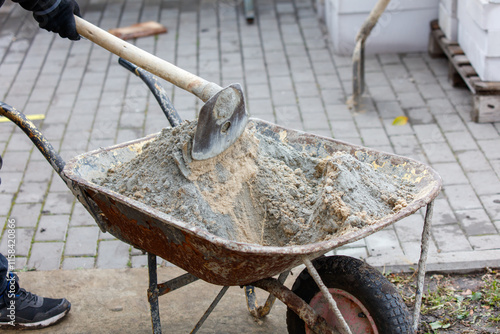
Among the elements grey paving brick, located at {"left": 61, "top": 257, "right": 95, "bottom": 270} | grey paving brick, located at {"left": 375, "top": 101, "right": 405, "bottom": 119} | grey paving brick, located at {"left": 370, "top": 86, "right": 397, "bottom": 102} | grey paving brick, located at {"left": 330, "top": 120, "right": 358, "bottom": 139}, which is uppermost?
grey paving brick, located at {"left": 61, "top": 257, "right": 95, "bottom": 270}

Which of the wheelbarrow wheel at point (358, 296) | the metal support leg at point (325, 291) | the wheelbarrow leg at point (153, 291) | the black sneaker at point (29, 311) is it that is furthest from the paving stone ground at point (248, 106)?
the metal support leg at point (325, 291)

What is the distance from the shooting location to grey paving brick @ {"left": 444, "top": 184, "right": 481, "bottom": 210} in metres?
3.93

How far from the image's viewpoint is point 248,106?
17.4 ft

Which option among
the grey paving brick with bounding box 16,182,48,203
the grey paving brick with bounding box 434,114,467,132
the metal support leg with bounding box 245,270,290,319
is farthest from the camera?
the grey paving brick with bounding box 434,114,467,132

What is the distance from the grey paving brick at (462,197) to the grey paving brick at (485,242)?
1.07 ft

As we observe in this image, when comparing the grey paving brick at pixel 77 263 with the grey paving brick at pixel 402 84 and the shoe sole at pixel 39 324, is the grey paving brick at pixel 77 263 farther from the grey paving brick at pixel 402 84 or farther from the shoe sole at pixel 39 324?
the grey paving brick at pixel 402 84

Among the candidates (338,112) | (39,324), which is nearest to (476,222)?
(338,112)

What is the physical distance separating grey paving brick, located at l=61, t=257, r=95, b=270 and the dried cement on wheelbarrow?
3.45 ft

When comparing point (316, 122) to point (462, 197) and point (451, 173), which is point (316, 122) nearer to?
point (451, 173)

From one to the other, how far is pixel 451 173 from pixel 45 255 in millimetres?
2828

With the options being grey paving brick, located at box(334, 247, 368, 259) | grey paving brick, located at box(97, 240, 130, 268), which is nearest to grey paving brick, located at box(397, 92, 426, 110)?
grey paving brick, located at box(334, 247, 368, 259)

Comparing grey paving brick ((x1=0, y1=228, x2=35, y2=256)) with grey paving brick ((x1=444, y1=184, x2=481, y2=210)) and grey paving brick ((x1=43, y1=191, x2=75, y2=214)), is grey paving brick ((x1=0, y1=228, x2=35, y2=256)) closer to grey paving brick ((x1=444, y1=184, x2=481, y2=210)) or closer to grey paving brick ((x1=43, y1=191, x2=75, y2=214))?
grey paving brick ((x1=43, y1=191, x2=75, y2=214))


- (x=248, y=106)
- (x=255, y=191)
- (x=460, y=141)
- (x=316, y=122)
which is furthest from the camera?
(x=248, y=106)

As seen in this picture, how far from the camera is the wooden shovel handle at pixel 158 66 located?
2.56 m
